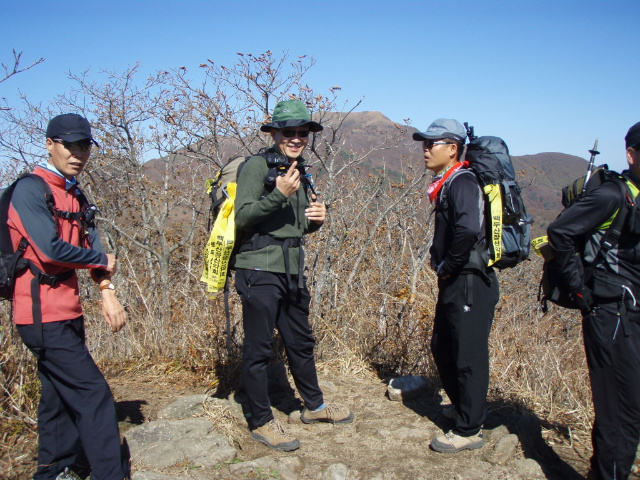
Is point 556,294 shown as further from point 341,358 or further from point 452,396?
point 341,358

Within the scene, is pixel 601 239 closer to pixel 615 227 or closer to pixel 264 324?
pixel 615 227

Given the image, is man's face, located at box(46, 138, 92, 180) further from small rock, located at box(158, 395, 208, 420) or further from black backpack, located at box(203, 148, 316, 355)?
small rock, located at box(158, 395, 208, 420)

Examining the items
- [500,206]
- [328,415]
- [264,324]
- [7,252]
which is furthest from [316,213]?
[7,252]

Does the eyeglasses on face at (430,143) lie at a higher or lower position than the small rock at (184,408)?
higher

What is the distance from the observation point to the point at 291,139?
3.20 metres

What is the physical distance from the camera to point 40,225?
2352mm

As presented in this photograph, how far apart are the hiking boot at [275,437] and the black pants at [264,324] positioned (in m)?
0.04

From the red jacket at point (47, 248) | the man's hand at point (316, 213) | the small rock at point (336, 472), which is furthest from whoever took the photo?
the man's hand at point (316, 213)

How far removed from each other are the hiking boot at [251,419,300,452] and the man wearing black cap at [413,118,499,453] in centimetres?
87

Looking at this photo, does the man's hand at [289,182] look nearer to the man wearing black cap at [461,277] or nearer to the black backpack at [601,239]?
the man wearing black cap at [461,277]

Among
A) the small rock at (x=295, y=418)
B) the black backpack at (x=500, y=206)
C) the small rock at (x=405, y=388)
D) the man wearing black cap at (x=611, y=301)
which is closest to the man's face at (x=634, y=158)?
the man wearing black cap at (x=611, y=301)

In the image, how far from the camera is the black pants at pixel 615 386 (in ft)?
8.35

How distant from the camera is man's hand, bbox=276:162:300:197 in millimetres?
2957

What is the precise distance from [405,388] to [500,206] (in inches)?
66.0
